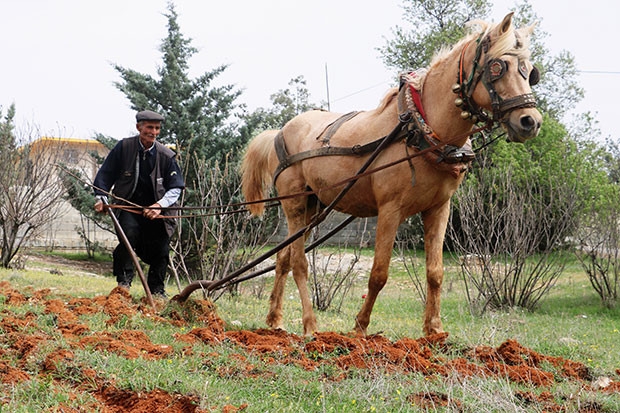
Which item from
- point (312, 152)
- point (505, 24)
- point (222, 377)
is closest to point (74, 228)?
point (312, 152)

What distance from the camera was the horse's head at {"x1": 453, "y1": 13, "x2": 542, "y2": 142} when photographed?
4258 millimetres

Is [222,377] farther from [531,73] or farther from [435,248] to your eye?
[531,73]

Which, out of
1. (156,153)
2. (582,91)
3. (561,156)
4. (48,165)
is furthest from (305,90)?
(156,153)

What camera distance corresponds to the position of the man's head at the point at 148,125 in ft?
22.5

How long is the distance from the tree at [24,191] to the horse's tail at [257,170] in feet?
23.5

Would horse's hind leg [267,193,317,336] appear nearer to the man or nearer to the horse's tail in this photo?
the horse's tail

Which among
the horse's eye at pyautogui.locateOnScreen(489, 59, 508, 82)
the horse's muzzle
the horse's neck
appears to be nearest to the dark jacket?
the horse's neck

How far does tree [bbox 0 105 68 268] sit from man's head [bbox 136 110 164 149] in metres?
6.64

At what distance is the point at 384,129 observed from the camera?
17.3 ft

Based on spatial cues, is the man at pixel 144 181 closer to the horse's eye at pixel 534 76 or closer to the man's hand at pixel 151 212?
the man's hand at pixel 151 212

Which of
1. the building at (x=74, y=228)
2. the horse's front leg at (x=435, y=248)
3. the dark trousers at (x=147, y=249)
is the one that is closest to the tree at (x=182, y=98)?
the building at (x=74, y=228)

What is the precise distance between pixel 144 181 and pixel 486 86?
4053 mm

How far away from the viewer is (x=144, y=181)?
7.09 meters

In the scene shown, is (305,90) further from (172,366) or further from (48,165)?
(172,366)
